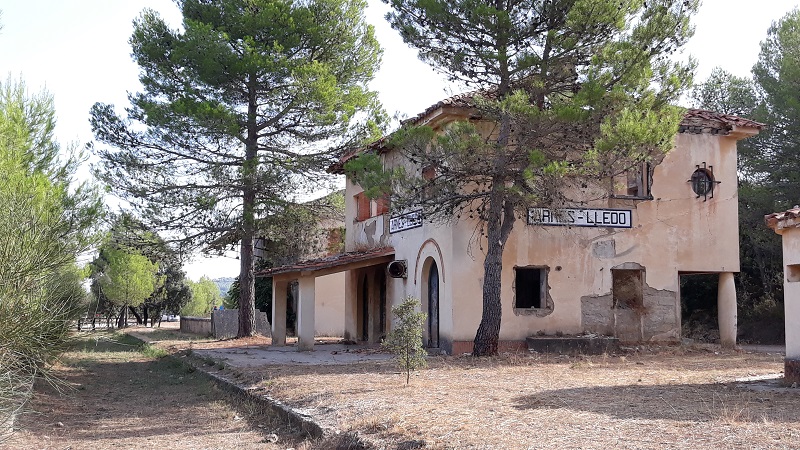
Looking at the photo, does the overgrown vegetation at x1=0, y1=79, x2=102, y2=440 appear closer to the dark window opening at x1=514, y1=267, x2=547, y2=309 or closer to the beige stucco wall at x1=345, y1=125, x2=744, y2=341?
the beige stucco wall at x1=345, y1=125, x2=744, y2=341

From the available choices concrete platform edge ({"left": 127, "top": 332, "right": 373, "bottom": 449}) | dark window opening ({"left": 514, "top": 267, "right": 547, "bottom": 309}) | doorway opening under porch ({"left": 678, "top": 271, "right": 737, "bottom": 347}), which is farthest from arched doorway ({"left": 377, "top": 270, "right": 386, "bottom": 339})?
doorway opening under porch ({"left": 678, "top": 271, "right": 737, "bottom": 347})

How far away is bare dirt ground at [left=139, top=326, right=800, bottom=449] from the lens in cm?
745

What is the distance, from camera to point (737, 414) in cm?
821

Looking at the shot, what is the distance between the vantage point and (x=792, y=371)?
11.2 m

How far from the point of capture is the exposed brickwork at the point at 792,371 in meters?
11.1

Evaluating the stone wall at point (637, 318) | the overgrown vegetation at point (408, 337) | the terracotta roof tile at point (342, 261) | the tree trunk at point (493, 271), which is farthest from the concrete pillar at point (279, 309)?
the overgrown vegetation at point (408, 337)

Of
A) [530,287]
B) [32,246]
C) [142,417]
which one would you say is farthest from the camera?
[530,287]

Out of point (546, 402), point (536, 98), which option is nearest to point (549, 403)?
point (546, 402)

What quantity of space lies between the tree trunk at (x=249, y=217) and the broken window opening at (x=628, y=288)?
35.0 ft

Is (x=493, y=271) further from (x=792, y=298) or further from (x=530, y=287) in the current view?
(x=792, y=298)

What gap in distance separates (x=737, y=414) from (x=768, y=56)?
25205 millimetres

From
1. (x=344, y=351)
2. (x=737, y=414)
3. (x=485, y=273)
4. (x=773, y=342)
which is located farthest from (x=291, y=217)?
(x=737, y=414)

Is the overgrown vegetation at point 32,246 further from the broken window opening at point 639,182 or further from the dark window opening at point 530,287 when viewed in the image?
the broken window opening at point 639,182

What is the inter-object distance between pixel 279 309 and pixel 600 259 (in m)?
9.06
